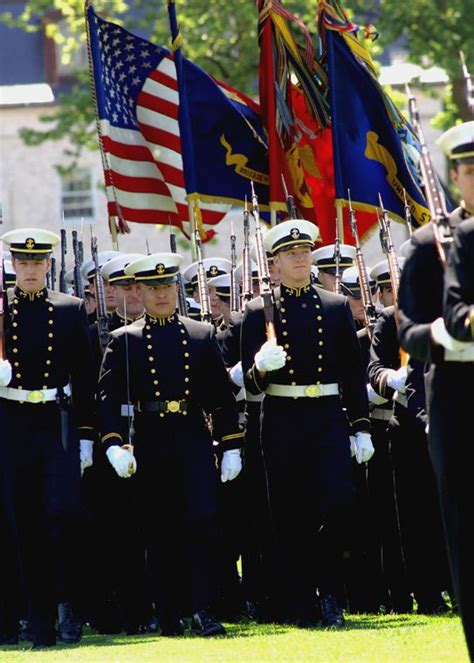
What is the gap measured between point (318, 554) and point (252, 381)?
1.01 meters

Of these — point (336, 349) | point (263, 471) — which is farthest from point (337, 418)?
point (263, 471)

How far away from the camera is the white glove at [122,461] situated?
10.1m

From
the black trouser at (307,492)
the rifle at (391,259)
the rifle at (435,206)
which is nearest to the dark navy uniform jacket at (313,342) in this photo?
the black trouser at (307,492)

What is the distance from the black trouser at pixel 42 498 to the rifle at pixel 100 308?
1.53 metres

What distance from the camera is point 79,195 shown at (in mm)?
40406

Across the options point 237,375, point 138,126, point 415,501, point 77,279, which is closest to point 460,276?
point 237,375

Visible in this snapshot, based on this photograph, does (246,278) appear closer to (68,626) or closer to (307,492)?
(307,492)

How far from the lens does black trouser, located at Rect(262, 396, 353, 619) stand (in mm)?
10242

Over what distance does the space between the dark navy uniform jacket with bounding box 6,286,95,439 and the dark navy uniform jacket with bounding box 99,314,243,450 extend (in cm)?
12

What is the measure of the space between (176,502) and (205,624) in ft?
2.25

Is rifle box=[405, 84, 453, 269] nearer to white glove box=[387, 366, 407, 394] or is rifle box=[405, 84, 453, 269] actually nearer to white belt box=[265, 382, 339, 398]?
white belt box=[265, 382, 339, 398]

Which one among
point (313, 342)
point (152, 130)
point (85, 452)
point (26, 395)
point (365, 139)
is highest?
point (152, 130)

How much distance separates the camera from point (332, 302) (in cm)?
1062

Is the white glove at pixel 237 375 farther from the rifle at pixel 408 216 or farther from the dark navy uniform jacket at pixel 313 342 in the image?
the rifle at pixel 408 216
